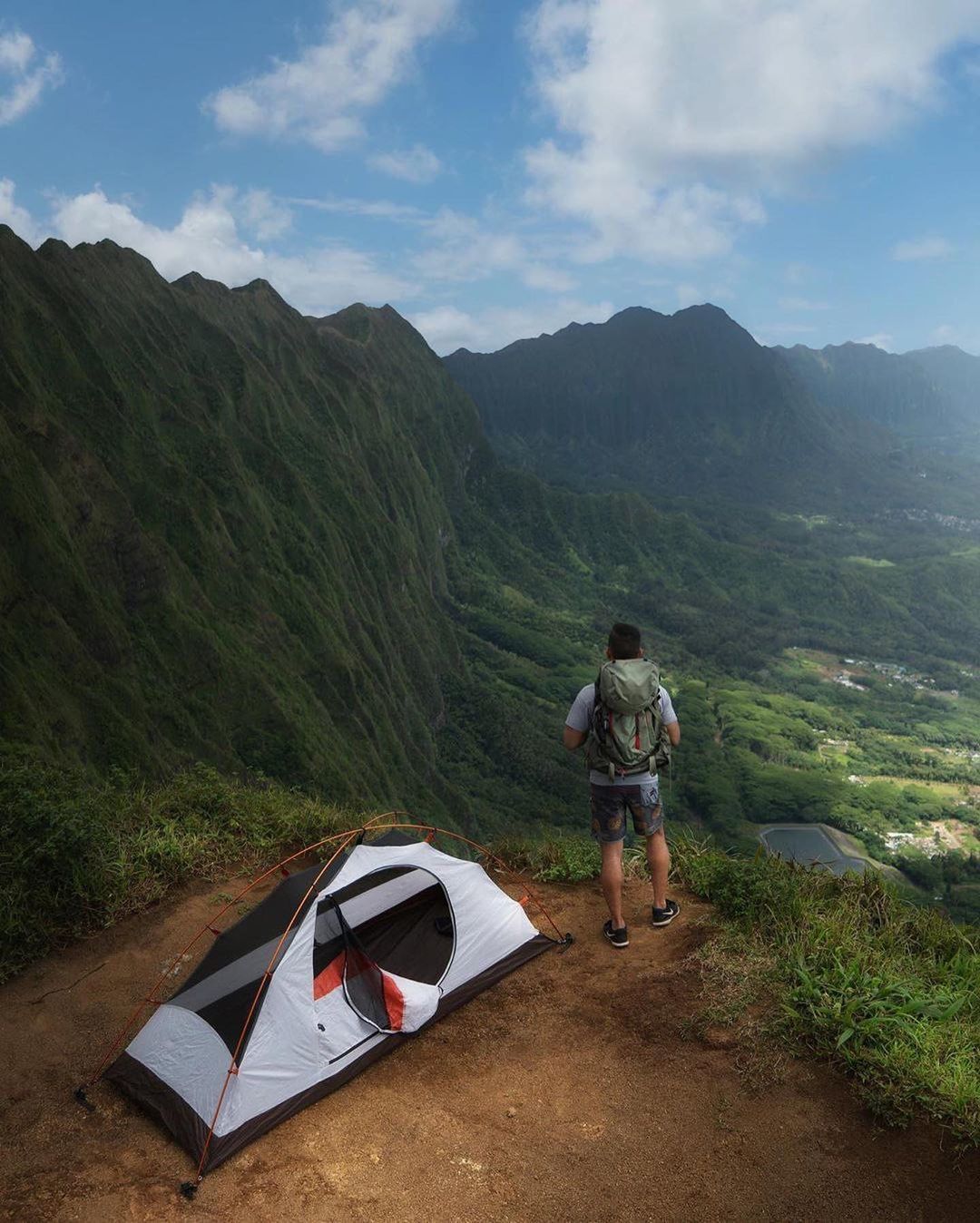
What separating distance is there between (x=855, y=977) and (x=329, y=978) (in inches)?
190

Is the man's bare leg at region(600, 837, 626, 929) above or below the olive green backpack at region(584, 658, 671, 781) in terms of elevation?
below

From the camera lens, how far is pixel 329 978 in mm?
7668

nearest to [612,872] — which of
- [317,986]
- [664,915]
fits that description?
[664,915]

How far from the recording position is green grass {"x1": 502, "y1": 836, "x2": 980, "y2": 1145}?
242 inches

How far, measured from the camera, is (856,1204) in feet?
17.9

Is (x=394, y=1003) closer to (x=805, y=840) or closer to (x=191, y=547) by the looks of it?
(x=191, y=547)

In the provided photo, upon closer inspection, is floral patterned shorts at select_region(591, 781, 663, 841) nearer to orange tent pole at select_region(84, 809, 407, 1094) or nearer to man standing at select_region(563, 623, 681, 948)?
man standing at select_region(563, 623, 681, 948)

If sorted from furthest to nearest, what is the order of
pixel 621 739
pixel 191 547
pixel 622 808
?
pixel 191 547 < pixel 622 808 < pixel 621 739

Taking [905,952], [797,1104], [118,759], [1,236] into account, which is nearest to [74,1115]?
[797,1104]

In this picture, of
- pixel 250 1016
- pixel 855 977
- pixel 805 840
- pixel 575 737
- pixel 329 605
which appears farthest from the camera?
pixel 805 840

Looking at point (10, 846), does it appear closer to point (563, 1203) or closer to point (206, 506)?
point (563, 1203)

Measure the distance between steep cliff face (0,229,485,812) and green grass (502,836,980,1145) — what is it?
27944 millimetres

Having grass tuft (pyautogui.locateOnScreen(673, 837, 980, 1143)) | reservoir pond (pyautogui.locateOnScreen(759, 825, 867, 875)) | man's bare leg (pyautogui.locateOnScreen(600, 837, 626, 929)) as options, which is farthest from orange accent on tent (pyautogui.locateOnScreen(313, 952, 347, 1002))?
reservoir pond (pyautogui.locateOnScreen(759, 825, 867, 875))

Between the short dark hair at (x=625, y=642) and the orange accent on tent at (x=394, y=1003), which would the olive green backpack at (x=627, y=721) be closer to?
the short dark hair at (x=625, y=642)
